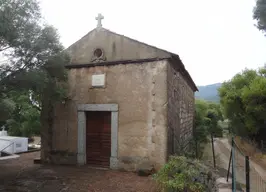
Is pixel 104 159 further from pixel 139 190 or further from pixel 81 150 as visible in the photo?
pixel 139 190

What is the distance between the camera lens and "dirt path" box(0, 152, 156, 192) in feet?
18.3

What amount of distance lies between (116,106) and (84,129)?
1648 mm

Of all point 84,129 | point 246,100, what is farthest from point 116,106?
point 246,100

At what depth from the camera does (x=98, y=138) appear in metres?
8.12

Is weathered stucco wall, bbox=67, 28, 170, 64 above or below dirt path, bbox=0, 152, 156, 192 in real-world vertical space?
above

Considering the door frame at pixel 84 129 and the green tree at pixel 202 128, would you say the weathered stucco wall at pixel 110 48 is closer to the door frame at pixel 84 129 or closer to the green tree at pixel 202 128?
the door frame at pixel 84 129

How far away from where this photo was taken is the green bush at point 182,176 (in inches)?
172

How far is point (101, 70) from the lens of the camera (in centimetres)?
811

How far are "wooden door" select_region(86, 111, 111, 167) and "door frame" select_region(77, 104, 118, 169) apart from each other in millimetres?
191

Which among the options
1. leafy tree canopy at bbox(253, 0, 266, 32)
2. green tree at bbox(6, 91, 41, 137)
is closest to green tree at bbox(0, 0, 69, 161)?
green tree at bbox(6, 91, 41, 137)

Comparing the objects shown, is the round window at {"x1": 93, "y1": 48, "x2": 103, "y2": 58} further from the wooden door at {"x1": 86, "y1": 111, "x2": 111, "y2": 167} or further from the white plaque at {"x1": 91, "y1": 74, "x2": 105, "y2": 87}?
the wooden door at {"x1": 86, "y1": 111, "x2": 111, "y2": 167}

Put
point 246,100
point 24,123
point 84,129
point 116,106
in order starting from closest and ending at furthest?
point 116,106 → point 84,129 → point 246,100 → point 24,123

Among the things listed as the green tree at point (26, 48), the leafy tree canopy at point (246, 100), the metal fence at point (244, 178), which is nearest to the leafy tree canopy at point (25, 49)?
the green tree at point (26, 48)

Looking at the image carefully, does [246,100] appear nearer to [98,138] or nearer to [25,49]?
[98,138]
